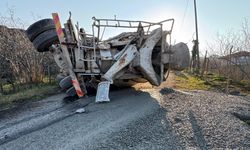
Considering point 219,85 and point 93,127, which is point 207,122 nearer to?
point 93,127

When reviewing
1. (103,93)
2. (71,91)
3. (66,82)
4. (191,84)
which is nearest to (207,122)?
(103,93)

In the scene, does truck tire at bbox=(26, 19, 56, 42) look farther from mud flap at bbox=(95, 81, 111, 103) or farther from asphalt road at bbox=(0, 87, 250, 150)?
mud flap at bbox=(95, 81, 111, 103)

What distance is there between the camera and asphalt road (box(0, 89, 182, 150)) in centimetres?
364

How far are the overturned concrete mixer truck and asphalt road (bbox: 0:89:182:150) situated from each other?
0.80 m

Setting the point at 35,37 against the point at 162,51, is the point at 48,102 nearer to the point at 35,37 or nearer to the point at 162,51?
the point at 35,37

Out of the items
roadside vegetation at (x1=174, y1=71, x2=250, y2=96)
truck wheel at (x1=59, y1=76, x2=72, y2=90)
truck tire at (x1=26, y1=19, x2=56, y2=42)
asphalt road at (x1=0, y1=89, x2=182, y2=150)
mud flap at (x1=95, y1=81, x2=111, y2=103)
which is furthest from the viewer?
roadside vegetation at (x1=174, y1=71, x2=250, y2=96)

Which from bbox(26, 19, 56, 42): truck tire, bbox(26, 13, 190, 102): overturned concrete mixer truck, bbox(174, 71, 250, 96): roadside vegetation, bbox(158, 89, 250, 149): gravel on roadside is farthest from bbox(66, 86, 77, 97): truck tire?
bbox(174, 71, 250, 96): roadside vegetation

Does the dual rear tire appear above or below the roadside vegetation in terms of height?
above

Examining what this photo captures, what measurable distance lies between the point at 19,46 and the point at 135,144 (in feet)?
33.9

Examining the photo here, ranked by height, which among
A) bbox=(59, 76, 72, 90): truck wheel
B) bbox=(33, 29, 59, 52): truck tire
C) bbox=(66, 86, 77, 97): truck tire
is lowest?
bbox=(66, 86, 77, 97): truck tire

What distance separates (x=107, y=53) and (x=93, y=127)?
3072 millimetres

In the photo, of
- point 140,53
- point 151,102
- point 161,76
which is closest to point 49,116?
point 151,102

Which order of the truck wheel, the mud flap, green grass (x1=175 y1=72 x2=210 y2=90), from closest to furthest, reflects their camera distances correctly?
1. the mud flap
2. the truck wheel
3. green grass (x1=175 y1=72 x2=210 y2=90)

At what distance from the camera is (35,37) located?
7348mm
